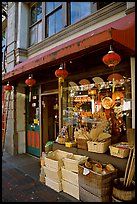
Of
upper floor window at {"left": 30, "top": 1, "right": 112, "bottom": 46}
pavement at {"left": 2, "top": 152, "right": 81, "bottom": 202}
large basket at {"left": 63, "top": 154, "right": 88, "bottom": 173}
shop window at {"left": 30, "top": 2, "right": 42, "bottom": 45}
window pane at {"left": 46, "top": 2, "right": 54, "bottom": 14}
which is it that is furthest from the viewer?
shop window at {"left": 30, "top": 2, "right": 42, "bottom": 45}

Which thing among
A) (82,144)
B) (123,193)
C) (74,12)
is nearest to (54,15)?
(74,12)

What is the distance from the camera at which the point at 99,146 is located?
4.06m

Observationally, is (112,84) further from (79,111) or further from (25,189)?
(25,189)

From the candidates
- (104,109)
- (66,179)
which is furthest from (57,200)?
(104,109)

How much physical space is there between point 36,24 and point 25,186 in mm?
6545

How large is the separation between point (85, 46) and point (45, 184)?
342 centimetres

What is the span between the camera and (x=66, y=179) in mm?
4031

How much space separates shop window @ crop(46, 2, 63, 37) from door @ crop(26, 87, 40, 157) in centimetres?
242

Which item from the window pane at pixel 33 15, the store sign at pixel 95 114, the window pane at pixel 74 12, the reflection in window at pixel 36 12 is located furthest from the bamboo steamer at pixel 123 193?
the window pane at pixel 33 15

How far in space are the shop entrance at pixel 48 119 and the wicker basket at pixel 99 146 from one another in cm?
297

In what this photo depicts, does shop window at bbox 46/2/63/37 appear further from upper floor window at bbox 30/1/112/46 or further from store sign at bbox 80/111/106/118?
store sign at bbox 80/111/106/118

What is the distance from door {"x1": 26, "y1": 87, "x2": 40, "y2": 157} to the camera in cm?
732

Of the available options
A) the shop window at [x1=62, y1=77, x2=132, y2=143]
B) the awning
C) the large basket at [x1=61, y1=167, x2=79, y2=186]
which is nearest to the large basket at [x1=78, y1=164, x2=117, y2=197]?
the large basket at [x1=61, y1=167, x2=79, y2=186]

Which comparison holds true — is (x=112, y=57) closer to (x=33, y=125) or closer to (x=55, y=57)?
(x=55, y=57)
